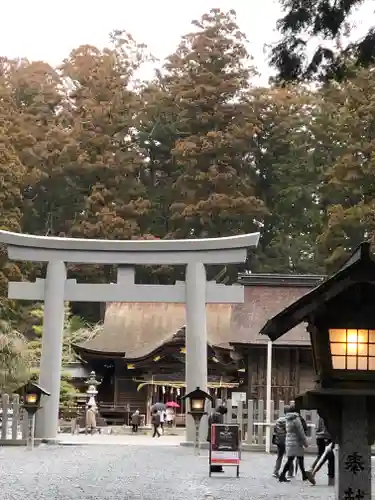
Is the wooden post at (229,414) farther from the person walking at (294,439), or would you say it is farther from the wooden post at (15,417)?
the person walking at (294,439)

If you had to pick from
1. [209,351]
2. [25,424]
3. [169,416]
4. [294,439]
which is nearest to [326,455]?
[294,439]

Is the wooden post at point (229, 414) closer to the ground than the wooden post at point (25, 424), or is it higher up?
higher up

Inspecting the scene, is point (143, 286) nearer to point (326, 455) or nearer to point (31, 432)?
point (31, 432)

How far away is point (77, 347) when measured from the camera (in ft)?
110

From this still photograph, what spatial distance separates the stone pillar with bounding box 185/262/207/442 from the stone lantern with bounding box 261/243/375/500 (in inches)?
552

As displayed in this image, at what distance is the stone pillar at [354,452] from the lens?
25.5 feet

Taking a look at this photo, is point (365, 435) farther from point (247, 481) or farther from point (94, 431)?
point (94, 431)

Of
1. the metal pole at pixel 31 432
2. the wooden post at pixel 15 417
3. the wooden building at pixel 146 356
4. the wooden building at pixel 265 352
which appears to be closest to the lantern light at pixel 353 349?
the metal pole at pixel 31 432

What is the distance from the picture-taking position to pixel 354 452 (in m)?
7.77

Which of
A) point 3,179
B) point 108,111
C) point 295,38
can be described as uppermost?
point 108,111

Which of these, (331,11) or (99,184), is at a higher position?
(99,184)

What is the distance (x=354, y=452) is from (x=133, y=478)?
672 centimetres

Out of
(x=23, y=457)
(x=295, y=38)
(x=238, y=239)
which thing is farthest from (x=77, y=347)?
(x=295, y=38)

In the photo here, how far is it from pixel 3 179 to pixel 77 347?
816cm
